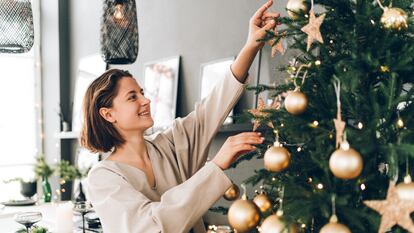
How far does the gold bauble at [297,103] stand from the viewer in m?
1.05

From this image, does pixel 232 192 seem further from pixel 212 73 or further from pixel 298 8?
pixel 212 73

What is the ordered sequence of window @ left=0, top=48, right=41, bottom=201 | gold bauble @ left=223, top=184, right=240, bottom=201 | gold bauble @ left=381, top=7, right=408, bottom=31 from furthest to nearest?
window @ left=0, top=48, right=41, bottom=201
gold bauble @ left=223, top=184, right=240, bottom=201
gold bauble @ left=381, top=7, right=408, bottom=31

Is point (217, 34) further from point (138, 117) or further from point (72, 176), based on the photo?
point (72, 176)

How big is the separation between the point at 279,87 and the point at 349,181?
14.3 inches

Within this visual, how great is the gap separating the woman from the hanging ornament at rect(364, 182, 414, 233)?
48cm

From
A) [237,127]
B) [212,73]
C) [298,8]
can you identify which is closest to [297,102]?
[298,8]

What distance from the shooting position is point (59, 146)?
4.63m

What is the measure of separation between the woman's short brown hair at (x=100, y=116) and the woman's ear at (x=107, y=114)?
0.06 ft

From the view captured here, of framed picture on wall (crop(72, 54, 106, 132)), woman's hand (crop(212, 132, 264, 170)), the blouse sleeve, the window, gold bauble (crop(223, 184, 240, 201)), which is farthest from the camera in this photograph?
the window

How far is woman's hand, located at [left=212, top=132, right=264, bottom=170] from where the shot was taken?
1.34 metres

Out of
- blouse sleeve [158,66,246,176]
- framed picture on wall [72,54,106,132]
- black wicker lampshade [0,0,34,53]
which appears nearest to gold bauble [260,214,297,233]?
blouse sleeve [158,66,246,176]

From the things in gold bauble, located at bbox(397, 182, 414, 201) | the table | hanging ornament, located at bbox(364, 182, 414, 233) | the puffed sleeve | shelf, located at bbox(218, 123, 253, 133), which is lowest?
the table

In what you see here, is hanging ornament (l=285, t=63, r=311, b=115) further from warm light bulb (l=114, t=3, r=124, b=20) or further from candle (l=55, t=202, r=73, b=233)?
candle (l=55, t=202, r=73, b=233)

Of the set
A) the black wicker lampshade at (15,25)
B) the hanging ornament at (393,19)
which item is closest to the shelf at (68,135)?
the black wicker lampshade at (15,25)
